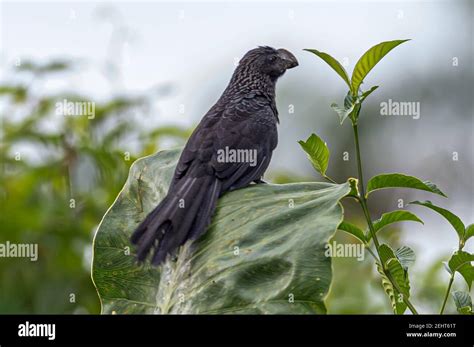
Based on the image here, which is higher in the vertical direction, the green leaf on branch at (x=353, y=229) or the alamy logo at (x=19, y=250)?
the green leaf on branch at (x=353, y=229)

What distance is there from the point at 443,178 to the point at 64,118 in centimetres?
307

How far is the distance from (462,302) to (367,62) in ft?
2.39

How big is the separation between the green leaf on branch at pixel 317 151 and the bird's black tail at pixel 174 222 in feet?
1.58

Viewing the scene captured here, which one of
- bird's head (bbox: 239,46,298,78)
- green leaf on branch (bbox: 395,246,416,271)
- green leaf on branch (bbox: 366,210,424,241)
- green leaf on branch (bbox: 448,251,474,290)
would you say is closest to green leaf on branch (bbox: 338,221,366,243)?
green leaf on branch (bbox: 366,210,424,241)

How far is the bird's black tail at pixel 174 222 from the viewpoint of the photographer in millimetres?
2527

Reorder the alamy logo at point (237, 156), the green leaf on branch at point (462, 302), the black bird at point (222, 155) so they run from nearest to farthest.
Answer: the green leaf on branch at point (462, 302) < the black bird at point (222, 155) < the alamy logo at point (237, 156)

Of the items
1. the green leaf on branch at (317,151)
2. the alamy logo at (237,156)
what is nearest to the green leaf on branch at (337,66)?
the green leaf on branch at (317,151)

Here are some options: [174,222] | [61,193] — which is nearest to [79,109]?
[61,193]

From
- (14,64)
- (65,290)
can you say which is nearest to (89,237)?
(65,290)

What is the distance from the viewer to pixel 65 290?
13.4ft

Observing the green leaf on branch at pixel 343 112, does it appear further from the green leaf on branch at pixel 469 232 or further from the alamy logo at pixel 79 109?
the alamy logo at pixel 79 109

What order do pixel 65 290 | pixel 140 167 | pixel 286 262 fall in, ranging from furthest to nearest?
1. pixel 65 290
2. pixel 140 167
3. pixel 286 262
